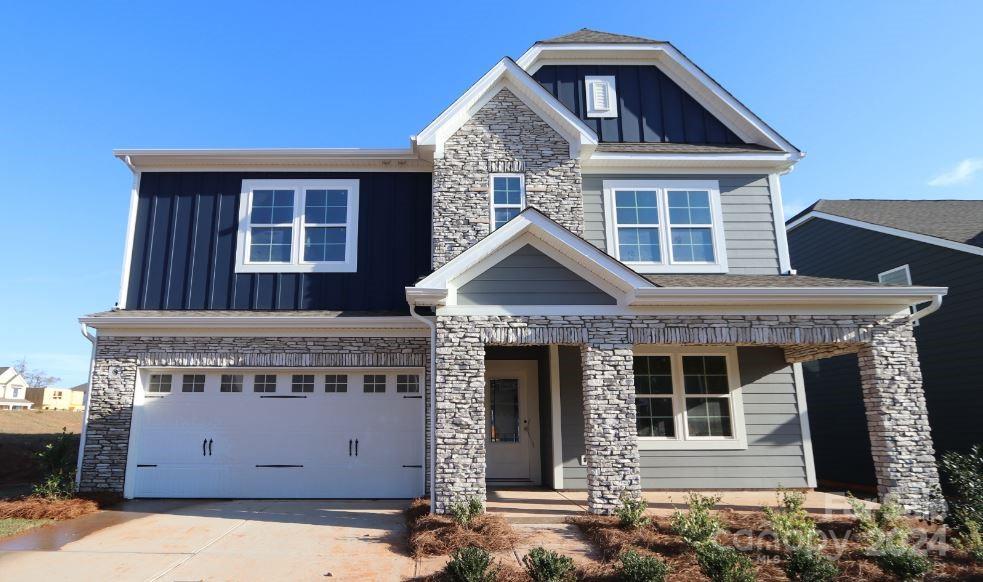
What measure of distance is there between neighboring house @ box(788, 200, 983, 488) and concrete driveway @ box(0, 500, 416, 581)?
1121cm

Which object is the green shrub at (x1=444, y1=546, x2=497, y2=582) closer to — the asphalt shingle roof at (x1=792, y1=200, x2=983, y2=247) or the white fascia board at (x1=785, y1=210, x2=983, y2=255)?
the white fascia board at (x1=785, y1=210, x2=983, y2=255)

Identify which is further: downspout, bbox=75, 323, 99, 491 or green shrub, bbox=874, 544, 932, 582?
downspout, bbox=75, 323, 99, 491

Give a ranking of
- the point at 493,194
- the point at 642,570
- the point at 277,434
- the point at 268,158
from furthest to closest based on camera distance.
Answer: the point at 268,158, the point at 493,194, the point at 277,434, the point at 642,570

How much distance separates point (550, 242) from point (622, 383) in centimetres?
227

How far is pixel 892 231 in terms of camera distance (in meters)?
12.8

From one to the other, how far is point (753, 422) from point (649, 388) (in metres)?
1.90

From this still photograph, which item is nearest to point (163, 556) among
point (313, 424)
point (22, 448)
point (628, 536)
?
point (313, 424)

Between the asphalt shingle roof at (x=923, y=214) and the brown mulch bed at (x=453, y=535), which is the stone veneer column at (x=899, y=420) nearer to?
the asphalt shingle roof at (x=923, y=214)

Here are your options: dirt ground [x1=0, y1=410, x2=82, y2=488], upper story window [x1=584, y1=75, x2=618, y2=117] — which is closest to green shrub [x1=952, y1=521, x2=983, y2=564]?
upper story window [x1=584, y1=75, x2=618, y2=117]

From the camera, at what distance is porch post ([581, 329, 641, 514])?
7.56 m

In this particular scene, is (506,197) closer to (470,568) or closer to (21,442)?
(470,568)

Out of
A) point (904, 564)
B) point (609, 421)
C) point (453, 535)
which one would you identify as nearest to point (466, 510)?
point (453, 535)

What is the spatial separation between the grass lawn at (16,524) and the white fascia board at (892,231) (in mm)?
16450

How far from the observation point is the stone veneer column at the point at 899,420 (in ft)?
25.0
